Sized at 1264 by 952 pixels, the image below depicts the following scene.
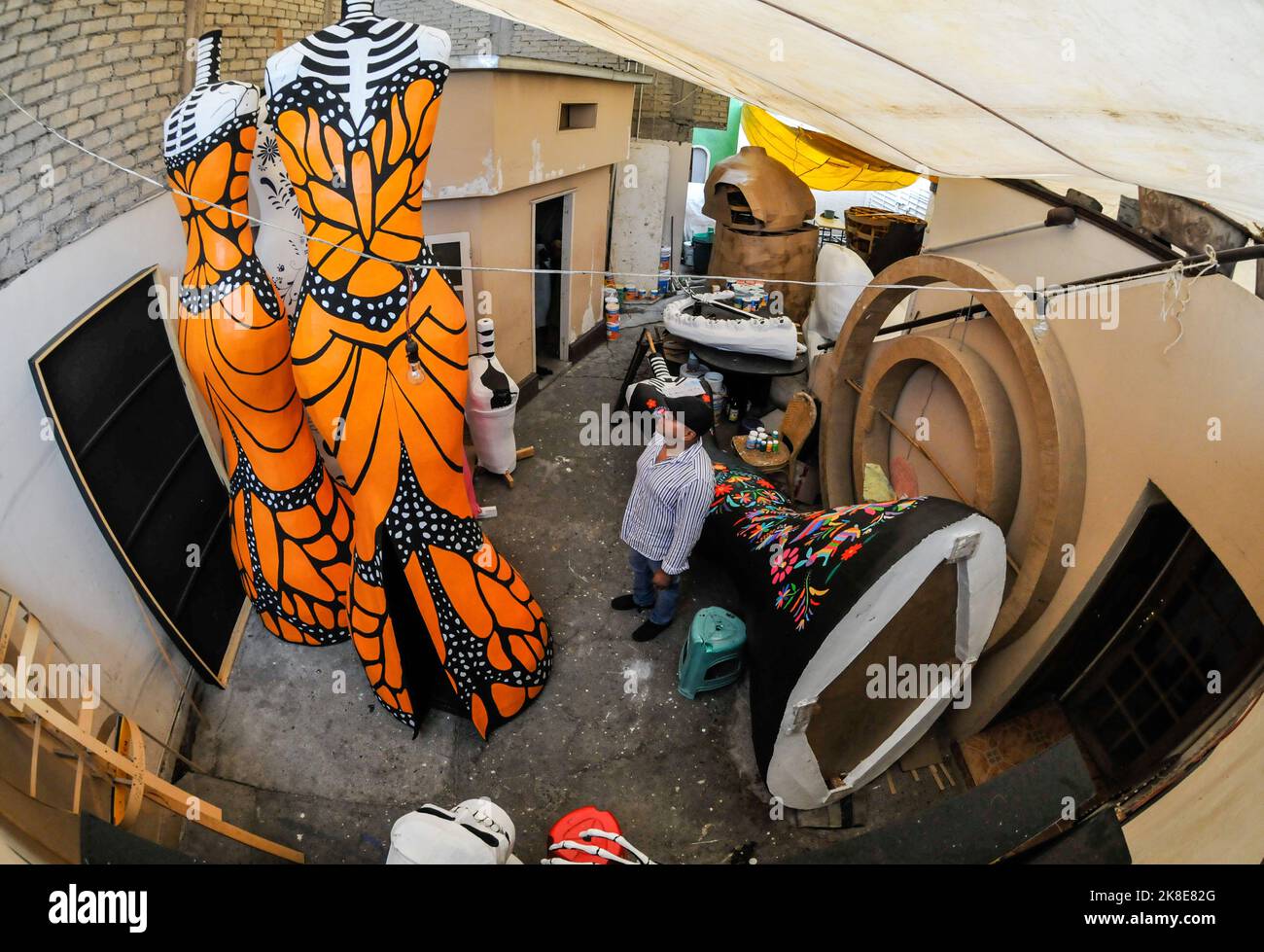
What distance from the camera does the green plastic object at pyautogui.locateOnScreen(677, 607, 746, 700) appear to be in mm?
3850

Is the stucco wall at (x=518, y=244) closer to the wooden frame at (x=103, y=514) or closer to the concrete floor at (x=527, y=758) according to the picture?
the wooden frame at (x=103, y=514)

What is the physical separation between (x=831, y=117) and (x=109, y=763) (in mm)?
3439

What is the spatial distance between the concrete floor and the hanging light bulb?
1944 mm

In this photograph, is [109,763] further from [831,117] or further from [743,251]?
[743,251]

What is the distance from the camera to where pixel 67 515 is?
3039 millimetres

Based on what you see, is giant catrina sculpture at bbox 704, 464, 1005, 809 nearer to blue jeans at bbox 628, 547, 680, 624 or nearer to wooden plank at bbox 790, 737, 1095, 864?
blue jeans at bbox 628, 547, 680, 624

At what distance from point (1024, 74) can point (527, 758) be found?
3.45 metres

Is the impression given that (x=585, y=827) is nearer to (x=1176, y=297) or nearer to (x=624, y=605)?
(x=624, y=605)

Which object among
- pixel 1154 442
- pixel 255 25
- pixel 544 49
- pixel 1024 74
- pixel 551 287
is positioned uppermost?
pixel 544 49

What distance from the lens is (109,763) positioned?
2.47 meters

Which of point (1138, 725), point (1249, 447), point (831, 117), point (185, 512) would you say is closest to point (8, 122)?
point (185, 512)

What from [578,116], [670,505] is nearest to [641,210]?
[578,116]

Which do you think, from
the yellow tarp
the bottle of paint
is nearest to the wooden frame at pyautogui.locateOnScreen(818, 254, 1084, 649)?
the bottle of paint
